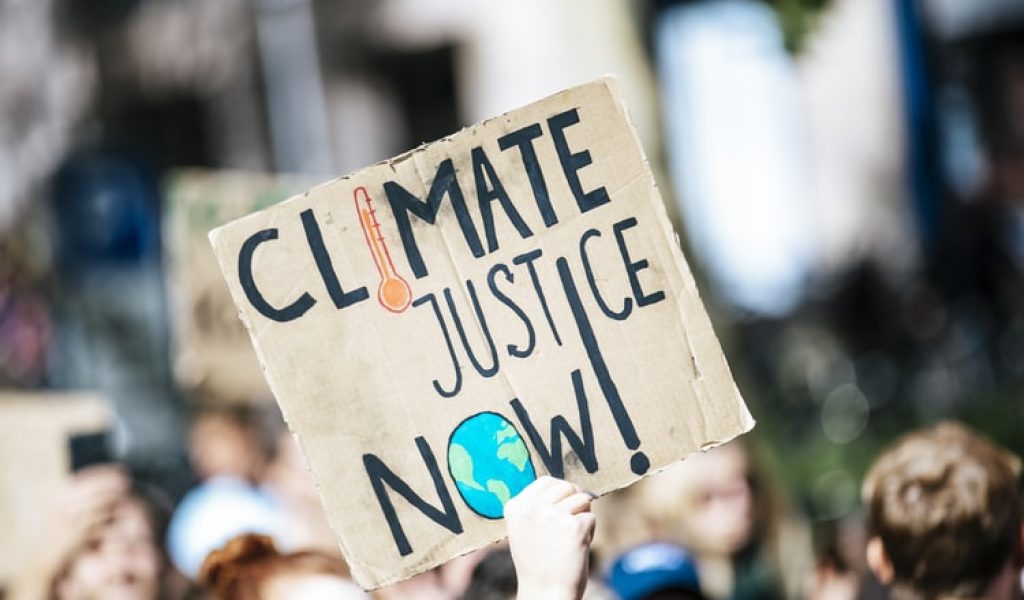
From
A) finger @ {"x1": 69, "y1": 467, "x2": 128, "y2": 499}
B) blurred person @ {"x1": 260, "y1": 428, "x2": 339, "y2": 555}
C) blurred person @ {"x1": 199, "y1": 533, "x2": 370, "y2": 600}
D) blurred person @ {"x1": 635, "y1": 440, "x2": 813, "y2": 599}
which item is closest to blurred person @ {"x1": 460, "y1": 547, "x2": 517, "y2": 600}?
blurred person @ {"x1": 199, "y1": 533, "x2": 370, "y2": 600}

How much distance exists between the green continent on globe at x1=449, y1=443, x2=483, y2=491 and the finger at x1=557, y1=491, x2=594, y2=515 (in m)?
0.27

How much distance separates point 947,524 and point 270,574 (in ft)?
4.07

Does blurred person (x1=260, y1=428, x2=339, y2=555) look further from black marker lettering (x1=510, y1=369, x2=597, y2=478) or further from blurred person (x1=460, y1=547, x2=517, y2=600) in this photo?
black marker lettering (x1=510, y1=369, x2=597, y2=478)

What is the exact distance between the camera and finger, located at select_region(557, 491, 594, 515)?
2359 mm

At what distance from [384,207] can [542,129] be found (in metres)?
0.30

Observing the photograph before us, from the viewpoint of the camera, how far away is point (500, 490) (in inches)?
104

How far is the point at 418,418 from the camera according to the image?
8.75 ft

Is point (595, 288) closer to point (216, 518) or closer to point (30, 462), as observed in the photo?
point (30, 462)

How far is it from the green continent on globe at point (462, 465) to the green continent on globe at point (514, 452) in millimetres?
53

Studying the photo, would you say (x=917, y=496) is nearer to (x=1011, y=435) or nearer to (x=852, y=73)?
(x=1011, y=435)

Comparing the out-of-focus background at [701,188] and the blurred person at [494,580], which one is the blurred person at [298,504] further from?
the blurred person at [494,580]

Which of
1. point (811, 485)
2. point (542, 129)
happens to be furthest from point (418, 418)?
point (811, 485)

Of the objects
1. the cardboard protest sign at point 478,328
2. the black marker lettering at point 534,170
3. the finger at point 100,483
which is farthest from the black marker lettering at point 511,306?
the finger at point 100,483

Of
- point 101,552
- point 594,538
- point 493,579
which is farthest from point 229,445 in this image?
point 493,579
